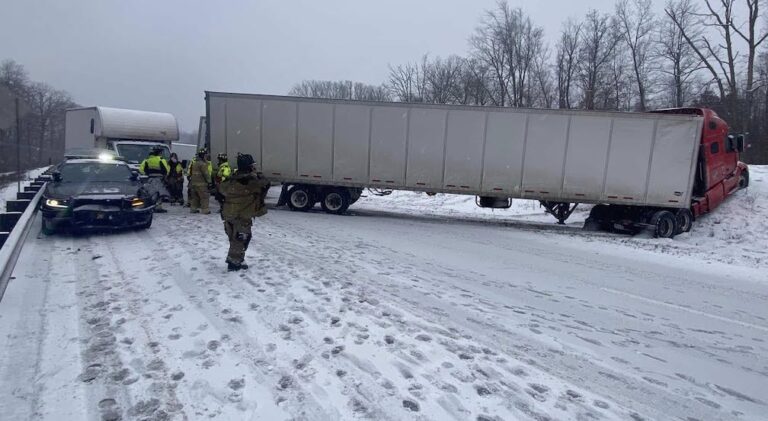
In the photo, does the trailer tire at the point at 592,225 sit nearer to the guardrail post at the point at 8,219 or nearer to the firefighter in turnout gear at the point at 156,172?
the firefighter in turnout gear at the point at 156,172

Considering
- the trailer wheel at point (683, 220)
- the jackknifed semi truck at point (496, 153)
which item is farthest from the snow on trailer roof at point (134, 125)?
the trailer wheel at point (683, 220)

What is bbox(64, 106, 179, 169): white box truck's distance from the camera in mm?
16141

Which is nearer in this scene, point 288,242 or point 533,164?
point 288,242

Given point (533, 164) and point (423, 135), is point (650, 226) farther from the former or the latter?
point (423, 135)

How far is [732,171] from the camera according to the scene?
15562 mm

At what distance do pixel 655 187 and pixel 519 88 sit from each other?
33.3 m

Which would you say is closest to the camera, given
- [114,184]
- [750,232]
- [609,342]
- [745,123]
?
[609,342]

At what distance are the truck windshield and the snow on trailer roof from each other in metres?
0.93

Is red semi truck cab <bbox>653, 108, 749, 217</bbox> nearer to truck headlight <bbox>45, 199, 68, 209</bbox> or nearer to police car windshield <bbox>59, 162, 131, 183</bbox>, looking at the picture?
police car windshield <bbox>59, 162, 131, 183</bbox>

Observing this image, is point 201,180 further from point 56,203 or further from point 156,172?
point 56,203

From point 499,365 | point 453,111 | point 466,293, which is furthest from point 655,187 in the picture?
point 499,365

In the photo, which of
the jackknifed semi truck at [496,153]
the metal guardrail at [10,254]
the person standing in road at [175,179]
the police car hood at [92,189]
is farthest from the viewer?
the person standing in road at [175,179]

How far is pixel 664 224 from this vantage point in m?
14.3

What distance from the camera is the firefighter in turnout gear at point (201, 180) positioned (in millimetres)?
12906
